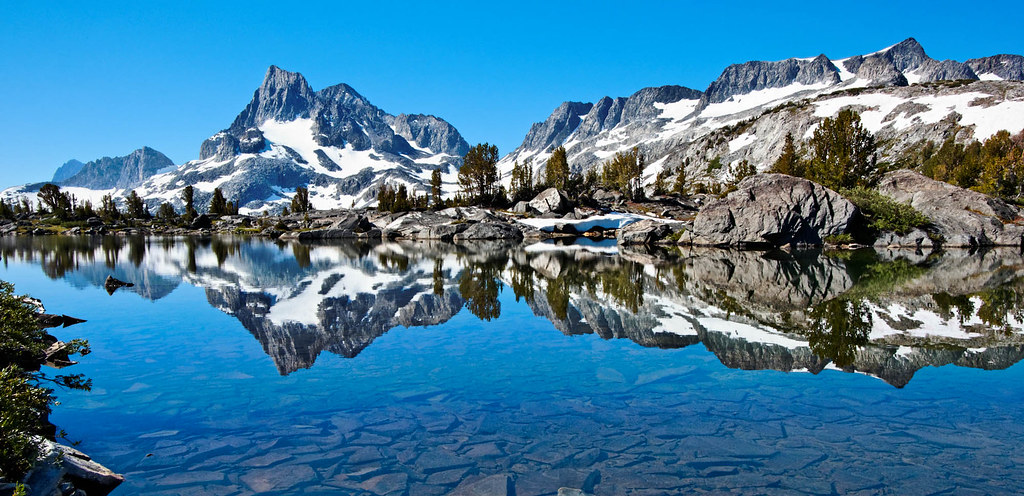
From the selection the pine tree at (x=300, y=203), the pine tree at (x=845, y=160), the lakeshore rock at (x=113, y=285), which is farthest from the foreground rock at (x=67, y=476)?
the pine tree at (x=300, y=203)

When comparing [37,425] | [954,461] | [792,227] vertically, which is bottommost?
[954,461]

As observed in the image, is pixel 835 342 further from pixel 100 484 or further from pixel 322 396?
pixel 100 484

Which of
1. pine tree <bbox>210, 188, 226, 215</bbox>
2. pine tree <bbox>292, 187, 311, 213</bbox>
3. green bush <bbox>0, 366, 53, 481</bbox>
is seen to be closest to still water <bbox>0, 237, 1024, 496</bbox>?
green bush <bbox>0, 366, 53, 481</bbox>

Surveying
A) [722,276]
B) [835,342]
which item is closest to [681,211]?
[722,276]

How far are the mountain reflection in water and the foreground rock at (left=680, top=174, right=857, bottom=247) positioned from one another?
15.8 m

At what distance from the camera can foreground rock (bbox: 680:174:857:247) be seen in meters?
56.8

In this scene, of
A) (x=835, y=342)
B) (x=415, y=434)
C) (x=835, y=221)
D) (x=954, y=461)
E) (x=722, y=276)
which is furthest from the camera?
(x=835, y=221)

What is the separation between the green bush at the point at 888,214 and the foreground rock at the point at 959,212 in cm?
179

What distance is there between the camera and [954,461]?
25.7 ft

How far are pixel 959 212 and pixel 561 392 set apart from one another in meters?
65.8

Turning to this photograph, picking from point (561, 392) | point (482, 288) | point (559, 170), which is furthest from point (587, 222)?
point (561, 392)

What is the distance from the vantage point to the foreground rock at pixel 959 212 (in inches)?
2199

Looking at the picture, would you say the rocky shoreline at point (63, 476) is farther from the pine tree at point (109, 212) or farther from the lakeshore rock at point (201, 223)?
the pine tree at point (109, 212)

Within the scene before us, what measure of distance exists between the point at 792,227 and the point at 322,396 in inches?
2250
